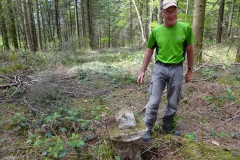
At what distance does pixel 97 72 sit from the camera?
22.8 ft

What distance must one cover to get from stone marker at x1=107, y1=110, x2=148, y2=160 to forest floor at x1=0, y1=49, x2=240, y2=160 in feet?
0.40

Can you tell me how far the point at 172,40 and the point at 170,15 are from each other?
0.36 metres

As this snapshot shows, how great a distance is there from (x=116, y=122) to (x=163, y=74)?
3.61 feet

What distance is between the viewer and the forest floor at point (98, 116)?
2240 millimetres

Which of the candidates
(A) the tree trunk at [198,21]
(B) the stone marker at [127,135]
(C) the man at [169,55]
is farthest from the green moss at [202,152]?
(A) the tree trunk at [198,21]

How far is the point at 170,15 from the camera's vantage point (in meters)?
2.52

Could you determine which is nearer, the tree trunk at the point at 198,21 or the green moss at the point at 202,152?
the green moss at the point at 202,152

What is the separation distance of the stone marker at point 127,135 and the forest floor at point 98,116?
0.40 feet

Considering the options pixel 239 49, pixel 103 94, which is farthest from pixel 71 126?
pixel 239 49

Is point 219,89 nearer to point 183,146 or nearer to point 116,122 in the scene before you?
point 183,146

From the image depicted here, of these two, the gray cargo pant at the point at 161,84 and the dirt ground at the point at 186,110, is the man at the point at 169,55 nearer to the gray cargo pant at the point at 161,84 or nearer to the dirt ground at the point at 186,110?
the gray cargo pant at the point at 161,84

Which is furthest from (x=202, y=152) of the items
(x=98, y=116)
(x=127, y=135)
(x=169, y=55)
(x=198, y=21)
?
(x=198, y=21)

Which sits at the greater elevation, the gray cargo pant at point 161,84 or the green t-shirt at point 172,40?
the green t-shirt at point 172,40

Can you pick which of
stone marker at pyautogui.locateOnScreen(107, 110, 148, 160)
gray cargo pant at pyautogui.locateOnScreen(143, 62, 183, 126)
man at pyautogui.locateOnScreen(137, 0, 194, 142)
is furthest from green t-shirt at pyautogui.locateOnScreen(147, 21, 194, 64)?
stone marker at pyautogui.locateOnScreen(107, 110, 148, 160)
